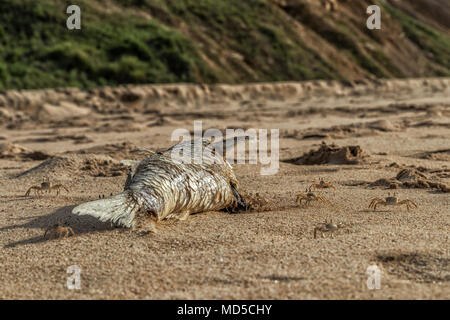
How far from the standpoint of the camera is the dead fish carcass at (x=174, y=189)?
127 inches

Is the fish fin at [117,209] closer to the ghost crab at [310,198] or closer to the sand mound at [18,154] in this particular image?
the ghost crab at [310,198]

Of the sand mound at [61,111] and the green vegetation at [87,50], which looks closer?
the sand mound at [61,111]

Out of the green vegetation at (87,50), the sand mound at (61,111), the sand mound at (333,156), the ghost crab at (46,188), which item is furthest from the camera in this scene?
the green vegetation at (87,50)

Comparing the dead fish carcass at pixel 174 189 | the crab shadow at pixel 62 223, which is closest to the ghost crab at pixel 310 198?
the dead fish carcass at pixel 174 189

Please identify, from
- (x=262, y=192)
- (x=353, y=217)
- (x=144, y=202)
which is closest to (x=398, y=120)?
(x=262, y=192)

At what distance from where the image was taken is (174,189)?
3480 millimetres

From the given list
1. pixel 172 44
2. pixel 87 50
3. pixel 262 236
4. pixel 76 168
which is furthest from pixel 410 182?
pixel 172 44

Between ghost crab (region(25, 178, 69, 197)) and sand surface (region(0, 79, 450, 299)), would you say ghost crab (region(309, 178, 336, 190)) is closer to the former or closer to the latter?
sand surface (region(0, 79, 450, 299))

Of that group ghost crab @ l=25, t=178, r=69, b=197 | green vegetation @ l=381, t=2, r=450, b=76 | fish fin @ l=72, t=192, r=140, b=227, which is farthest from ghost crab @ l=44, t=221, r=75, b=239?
green vegetation @ l=381, t=2, r=450, b=76

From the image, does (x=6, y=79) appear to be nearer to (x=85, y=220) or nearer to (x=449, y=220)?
(x=85, y=220)

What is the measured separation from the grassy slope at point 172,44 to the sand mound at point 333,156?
10409mm

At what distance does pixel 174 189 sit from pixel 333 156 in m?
2.88

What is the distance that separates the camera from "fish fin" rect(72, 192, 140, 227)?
3.11 metres

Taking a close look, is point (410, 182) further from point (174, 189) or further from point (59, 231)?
point (59, 231)
